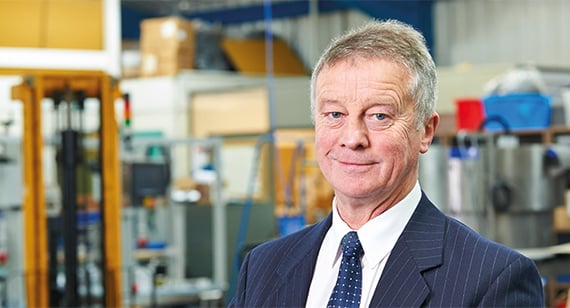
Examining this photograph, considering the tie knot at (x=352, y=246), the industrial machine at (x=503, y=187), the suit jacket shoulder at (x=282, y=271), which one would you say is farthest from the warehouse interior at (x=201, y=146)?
the tie knot at (x=352, y=246)

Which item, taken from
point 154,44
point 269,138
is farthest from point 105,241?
point 154,44

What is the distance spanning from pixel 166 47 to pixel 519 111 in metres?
5.67

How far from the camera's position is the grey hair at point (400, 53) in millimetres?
1251

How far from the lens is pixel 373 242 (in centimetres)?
130

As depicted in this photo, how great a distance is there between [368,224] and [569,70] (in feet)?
25.6

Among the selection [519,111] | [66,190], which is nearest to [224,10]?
[519,111]

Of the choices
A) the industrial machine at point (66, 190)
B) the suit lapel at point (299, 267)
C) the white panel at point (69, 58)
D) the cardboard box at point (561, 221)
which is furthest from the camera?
the white panel at point (69, 58)

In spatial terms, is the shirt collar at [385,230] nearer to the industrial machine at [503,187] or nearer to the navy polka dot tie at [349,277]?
the navy polka dot tie at [349,277]

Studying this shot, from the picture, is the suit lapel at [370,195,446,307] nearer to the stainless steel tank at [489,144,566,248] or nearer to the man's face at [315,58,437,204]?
the man's face at [315,58,437,204]

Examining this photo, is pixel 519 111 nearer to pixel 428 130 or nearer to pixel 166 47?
pixel 428 130

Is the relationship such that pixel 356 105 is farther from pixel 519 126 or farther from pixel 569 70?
pixel 569 70

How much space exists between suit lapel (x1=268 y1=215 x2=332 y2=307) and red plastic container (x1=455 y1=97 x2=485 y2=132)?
5045mm

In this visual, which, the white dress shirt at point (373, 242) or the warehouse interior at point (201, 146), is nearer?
the white dress shirt at point (373, 242)

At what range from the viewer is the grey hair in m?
1.25
